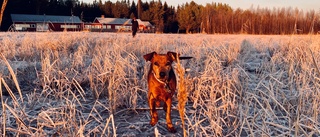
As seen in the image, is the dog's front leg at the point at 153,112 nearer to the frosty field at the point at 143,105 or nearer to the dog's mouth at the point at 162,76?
the frosty field at the point at 143,105

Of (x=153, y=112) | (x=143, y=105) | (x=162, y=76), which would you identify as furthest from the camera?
(x=143, y=105)

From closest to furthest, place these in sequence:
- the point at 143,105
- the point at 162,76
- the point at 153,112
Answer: the point at 162,76 < the point at 153,112 < the point at 143,105

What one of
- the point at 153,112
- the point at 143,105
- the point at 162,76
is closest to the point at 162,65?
the point at 162,76

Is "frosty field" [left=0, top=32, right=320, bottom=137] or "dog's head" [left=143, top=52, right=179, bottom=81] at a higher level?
"dog's head" [left=143, top=52, right=179, bottom=81]

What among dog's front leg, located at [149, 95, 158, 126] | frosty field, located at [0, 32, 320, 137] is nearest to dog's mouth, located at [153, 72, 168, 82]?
dog's front leg, located at [149, 95, 158, 126]

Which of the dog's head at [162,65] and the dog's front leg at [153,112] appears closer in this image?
the dog's head at [162,65]

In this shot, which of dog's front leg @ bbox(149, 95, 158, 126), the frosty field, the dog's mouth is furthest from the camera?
dog's front leg @ bbox(149, 95, 158, 126)

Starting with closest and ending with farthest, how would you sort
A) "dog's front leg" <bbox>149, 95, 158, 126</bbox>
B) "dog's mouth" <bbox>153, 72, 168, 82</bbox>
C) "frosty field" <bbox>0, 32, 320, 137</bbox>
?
"frosty field" <bbox>0, 32, 320, 137</bbox> → "dog's mouth" <bbox>153, 72, 168, 82</bbox> → "dog's front leg" <bbox>149, 95, 158, 126</bbox>

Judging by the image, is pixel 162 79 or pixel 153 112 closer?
pixel 162 79

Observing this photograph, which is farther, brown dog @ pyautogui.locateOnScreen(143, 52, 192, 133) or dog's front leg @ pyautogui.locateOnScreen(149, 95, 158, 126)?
dog's front leg @ pyautogui.locateOnScreen(149, 95, 158, 126)

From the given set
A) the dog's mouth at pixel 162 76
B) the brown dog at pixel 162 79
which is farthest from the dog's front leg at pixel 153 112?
the dog's mouth at pixel 162 76

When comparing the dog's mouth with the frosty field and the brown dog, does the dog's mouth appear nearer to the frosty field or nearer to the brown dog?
the brown dog

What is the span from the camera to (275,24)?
2198 centimetres

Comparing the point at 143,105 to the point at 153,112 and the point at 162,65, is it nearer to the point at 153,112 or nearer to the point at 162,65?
the point at 153,112
